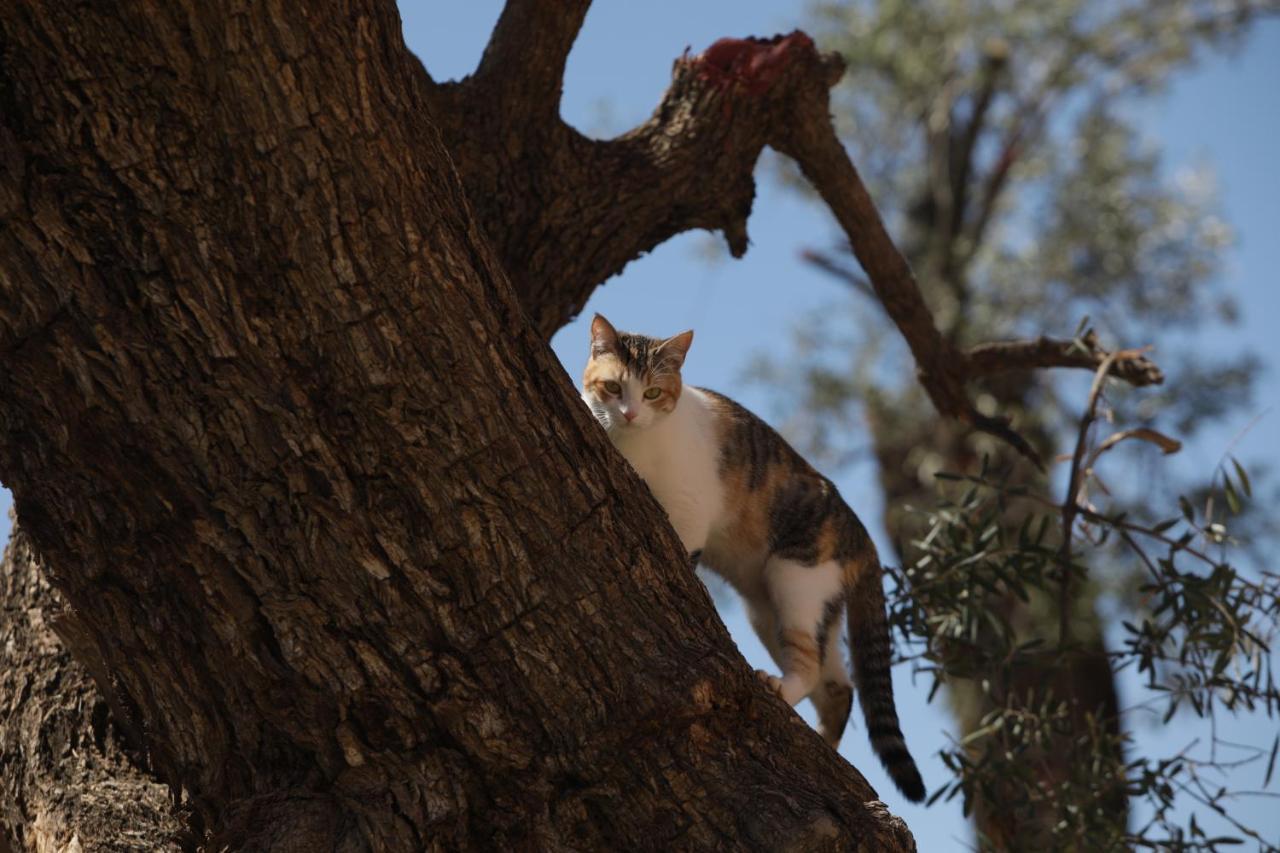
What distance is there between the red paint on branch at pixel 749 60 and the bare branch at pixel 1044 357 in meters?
1.19

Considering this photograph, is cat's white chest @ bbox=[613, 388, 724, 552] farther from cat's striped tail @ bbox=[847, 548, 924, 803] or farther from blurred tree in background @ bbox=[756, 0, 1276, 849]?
blurred tree in background @ bbox=[756, 0, 1276, 849]

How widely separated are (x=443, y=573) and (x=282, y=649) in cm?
28

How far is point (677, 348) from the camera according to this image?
359cm

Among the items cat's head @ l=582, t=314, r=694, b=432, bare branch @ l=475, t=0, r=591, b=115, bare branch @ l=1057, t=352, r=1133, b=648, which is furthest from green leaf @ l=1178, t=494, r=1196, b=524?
bare branch @ l=475, t=0, r=591, b=115

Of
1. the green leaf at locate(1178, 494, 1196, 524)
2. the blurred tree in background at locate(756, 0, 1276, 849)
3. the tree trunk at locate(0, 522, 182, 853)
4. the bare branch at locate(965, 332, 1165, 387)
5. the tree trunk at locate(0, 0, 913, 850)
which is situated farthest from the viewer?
the blurred tree in background at locate(756, 0, 1276, 849)

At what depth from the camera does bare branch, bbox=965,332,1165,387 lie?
4383mm

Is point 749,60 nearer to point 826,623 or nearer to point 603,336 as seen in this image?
point 603,336

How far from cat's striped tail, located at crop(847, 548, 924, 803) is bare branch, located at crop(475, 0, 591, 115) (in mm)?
1574

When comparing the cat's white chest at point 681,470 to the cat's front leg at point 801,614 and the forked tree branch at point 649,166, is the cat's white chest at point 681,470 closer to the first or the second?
the cat's front leg at point 801,614

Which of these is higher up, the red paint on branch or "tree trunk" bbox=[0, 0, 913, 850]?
the red paint on branch

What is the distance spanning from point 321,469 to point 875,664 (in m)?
2.06

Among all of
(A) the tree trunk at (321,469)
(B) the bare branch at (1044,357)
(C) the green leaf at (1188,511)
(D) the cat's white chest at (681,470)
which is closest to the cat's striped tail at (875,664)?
(D) the cat's white chest at (681,470)

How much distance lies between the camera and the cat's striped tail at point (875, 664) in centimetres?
362

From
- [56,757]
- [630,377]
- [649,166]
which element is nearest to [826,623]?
[630,377]
